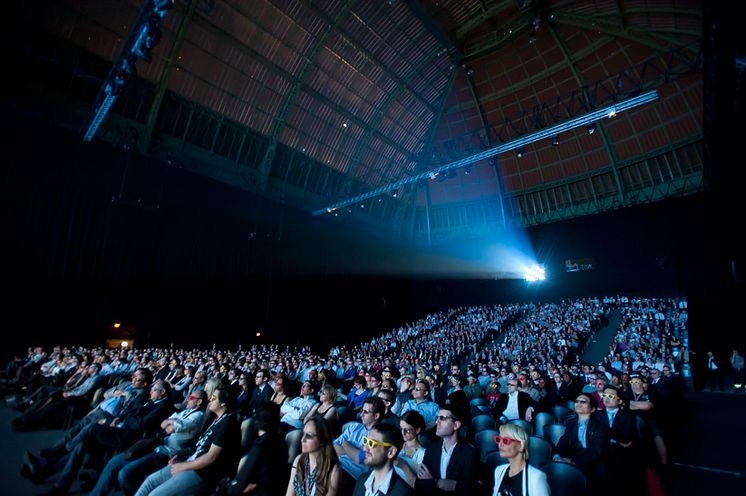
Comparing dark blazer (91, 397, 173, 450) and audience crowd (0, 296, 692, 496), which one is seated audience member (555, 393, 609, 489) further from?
dark blazer (91, 397, 173, 450)

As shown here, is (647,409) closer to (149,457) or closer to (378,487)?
(378,487)

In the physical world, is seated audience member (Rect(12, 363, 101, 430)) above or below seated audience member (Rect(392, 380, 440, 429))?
below

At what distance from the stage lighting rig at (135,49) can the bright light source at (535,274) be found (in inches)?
868

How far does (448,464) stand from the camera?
3.12 metres

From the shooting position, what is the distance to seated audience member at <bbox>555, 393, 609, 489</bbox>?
363 cm

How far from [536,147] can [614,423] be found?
2179 cm

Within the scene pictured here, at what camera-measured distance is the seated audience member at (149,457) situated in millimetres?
3715

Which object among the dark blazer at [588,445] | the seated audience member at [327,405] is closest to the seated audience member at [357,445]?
the seated audience member at [327,405]

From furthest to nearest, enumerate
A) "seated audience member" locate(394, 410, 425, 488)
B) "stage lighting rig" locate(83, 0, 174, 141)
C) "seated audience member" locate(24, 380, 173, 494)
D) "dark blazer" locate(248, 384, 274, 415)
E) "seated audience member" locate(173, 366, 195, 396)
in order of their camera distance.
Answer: "stage lighting rig" locate(83, 0, 174, 141) < "seated audience member" locate(173, 366, 195, 396) < "dark blazer" locate(248, 384, 274, 415) < "seated audience member" locate(24, 380, 173, 494) < "seated audience member" locate(394, 410, 425, 488)

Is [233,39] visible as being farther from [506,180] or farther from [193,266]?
[506,180]

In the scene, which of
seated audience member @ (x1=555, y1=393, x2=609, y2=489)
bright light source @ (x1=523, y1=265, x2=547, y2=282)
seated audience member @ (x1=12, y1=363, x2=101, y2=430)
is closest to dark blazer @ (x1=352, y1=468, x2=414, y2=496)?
seated audience member @ (x1=555, y1=393, x2=609, y2=489)

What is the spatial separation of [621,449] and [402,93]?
20.2 meters

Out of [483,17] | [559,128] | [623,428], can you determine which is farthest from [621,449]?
[483,17]

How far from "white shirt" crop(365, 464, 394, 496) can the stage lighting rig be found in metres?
11.0
